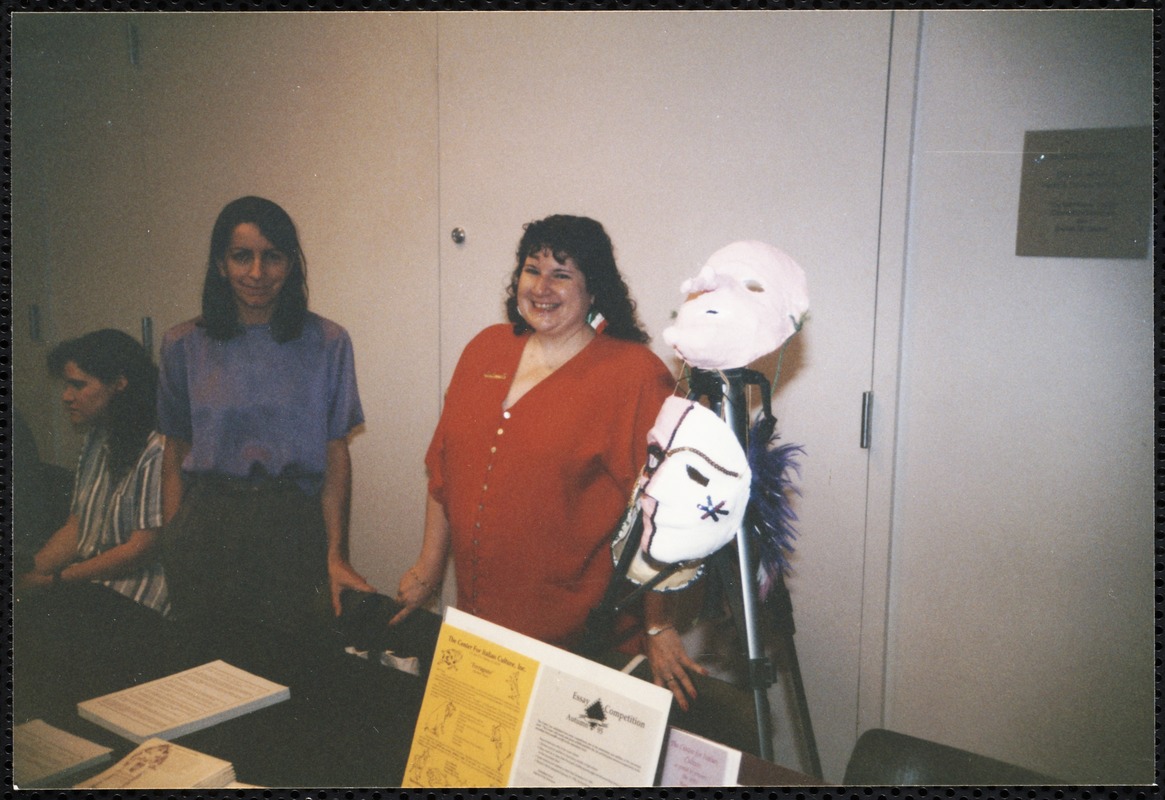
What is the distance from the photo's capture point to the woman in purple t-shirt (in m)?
1.45

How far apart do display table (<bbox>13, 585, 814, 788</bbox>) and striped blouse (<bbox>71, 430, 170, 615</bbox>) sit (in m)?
0.04

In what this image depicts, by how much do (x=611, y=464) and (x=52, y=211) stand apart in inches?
42.2

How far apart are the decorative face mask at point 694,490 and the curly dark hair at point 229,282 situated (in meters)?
0.83

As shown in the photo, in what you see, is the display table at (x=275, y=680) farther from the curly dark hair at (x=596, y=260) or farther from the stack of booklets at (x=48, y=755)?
the curly dark hair at (x=596, y=260)

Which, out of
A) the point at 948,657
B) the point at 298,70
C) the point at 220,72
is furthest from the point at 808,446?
the point at 220,72

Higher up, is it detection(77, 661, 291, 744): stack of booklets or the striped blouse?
the striped blouse

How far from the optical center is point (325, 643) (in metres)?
1.33

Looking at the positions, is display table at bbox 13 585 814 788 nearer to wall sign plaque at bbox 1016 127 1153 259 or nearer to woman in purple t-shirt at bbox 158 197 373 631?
woman in purple t-shirt at bbox 158 197 373 631

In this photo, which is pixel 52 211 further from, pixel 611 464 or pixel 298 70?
pixel 611 464

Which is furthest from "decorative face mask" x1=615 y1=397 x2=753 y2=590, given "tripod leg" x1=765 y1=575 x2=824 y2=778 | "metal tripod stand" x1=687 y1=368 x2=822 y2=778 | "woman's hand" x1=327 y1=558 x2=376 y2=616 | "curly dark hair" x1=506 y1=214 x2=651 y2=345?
"woman's hand" x1=327 y1=558 x2=376 y2=616

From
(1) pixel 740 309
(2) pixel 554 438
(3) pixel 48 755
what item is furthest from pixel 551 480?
(3) pixel 48 755

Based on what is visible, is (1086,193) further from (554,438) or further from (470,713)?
(470,713)

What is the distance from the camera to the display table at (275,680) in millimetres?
1037

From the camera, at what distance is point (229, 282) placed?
1.44m
